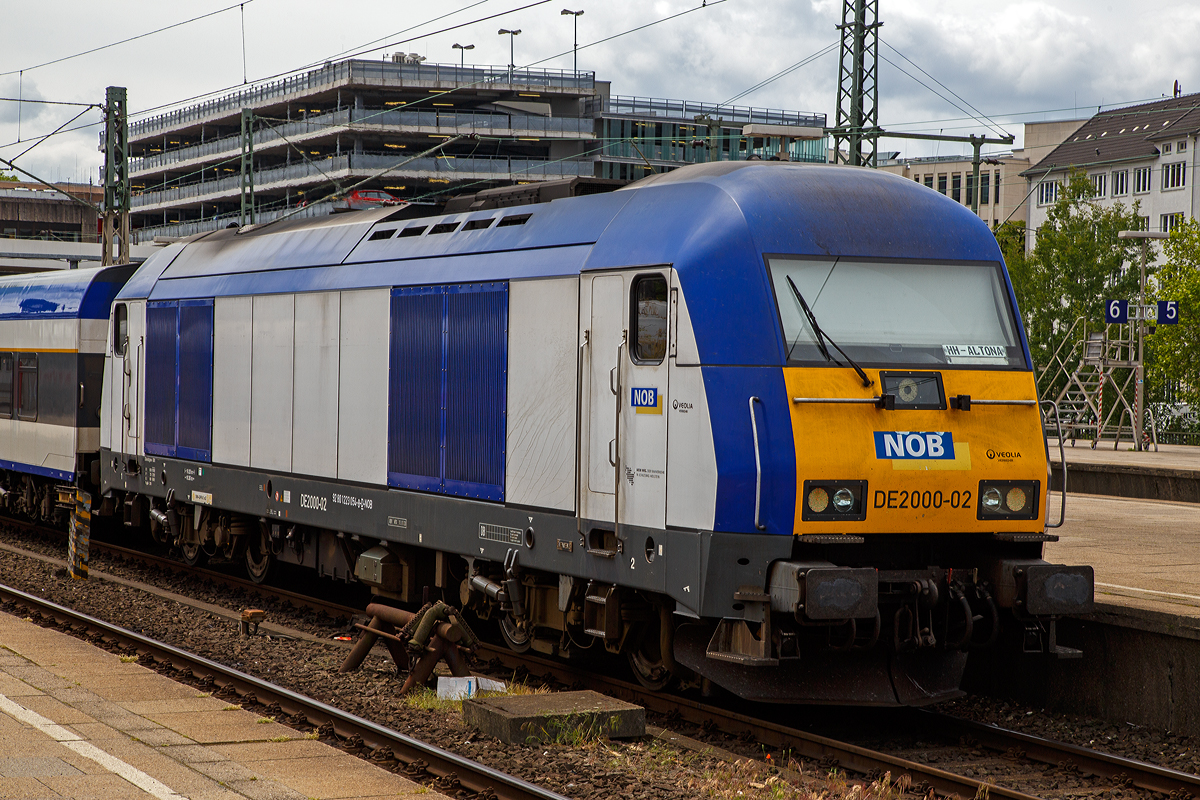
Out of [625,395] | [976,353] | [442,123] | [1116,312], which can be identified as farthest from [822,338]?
[442,123]

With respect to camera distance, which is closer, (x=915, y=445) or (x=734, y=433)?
(x=734, y=433)

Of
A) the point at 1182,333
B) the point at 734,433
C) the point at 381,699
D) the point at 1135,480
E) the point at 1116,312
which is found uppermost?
the point at 1182,333

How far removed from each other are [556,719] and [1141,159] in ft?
252

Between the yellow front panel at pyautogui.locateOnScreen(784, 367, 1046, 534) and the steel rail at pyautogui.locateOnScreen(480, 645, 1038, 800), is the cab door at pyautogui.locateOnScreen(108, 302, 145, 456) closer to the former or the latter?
the steel rail at pyautogui.locateOnScreen(480, 645, 1038, 800)

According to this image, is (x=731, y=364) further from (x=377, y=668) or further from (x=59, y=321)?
(x=59, y=321)

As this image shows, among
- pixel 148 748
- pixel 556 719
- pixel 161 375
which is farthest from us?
pixel 161 375

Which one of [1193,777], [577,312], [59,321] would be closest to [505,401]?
[577,312]

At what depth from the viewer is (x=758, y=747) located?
343 inches

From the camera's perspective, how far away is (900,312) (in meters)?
8.88

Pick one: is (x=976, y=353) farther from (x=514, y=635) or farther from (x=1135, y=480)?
(x=1135, y=480)

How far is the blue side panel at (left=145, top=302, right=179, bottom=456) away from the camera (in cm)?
1614

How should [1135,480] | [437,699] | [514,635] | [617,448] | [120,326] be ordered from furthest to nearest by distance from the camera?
1. [1135,480]
2. [120,326]
3. [514,635]
4. [437,699]
5. [617,448]

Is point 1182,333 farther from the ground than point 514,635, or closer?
farther from the ground

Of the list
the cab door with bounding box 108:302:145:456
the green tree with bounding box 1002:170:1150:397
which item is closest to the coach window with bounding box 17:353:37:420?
the cab door with bounding box 108:302:145:456
